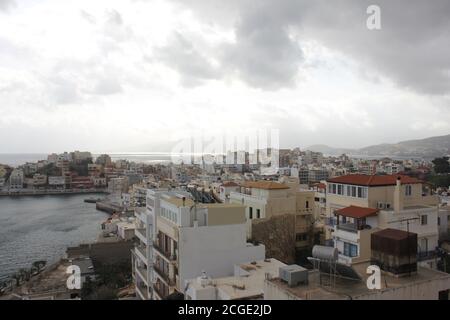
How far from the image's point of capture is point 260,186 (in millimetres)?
11773

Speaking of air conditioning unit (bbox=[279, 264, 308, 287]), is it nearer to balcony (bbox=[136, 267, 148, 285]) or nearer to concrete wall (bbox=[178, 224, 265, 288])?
concrete wall (bbox=[178, 224, 265, 288])

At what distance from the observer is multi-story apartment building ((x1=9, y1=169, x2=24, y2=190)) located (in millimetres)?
48531

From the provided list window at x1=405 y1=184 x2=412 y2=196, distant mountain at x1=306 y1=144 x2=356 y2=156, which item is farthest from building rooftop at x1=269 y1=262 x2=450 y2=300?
distant mountain at x1=306 y1=144 x2=356 y2=156

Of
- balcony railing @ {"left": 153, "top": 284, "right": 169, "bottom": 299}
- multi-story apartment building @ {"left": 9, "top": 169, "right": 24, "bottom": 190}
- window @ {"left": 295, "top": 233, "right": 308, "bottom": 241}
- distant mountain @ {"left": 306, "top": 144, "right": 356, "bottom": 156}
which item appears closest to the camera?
balcony railing @ {"left": 153, "top": 284, "right": 169, "bottom": 299}

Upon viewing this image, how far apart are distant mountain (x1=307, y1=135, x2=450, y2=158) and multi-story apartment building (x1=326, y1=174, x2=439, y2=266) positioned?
5995cm

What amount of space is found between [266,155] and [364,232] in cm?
4115

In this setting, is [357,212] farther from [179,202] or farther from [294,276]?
[294,276]

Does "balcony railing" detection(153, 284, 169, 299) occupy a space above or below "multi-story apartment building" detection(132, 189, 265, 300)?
below

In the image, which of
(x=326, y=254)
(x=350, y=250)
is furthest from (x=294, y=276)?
(x=350, y=250)

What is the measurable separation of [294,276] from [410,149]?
86994 mm

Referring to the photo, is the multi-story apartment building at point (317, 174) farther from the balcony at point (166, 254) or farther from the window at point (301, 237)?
the balcony at point (166, 254)

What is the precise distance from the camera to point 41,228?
25.2 m
